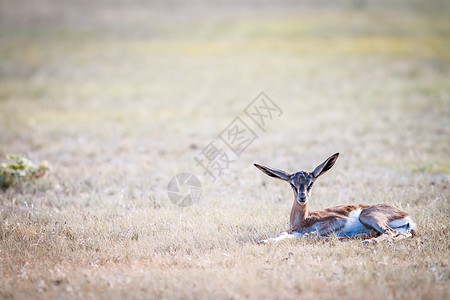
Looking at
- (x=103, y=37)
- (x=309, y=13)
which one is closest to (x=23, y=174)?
(x=103, y=37)

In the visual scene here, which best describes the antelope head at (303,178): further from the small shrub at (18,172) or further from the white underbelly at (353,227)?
the small shrub at (18,172)

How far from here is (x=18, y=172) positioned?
11055 millimetres

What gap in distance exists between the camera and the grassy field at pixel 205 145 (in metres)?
6.23

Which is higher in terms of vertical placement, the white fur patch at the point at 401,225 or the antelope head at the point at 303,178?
the antelope head at the point at 303,178

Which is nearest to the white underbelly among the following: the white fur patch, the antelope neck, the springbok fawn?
the springbok fawn

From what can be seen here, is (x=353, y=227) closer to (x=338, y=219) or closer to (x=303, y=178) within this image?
(x=338, y=219)

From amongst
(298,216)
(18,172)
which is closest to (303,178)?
(298,216)

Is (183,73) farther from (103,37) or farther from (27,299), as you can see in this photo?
(27,299)

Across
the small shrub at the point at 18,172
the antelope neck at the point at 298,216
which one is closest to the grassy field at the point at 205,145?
the small shrub at the point at 18,172

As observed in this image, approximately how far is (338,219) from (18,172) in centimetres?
726

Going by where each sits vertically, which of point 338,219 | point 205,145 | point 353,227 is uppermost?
point 205,145

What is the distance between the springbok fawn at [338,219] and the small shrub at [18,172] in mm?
6163

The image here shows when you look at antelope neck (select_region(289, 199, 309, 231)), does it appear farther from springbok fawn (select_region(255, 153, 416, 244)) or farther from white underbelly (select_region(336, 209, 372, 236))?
white underbelly (select_region(336, 209, 372, 236))

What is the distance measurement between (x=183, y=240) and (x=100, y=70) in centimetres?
2529
